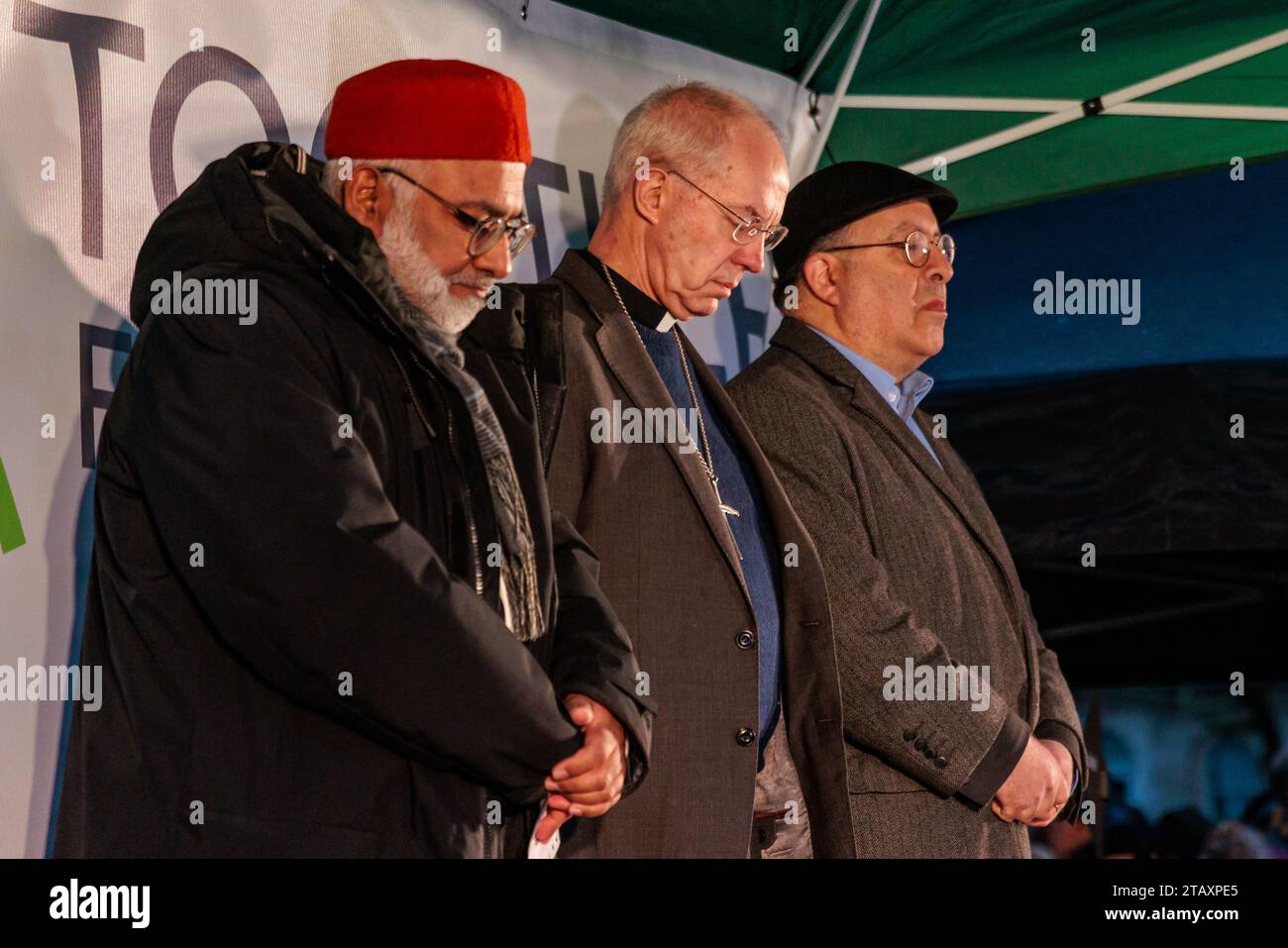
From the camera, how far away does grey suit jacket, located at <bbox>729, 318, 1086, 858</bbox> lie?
3113mm

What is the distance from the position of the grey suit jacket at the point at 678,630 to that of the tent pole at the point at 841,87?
1.62 metres

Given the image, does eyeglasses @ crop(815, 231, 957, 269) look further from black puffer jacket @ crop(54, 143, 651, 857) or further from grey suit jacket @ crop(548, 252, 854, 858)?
black puffer jacket @ crop(54, 143, 651, 857)

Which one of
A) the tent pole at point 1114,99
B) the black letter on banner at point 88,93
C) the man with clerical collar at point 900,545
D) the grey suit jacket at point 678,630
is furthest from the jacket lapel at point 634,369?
the tent pole at point 1114,99

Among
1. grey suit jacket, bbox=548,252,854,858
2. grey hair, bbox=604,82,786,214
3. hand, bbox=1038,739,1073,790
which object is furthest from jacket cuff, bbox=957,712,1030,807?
grey hair, bbox=604,82,786,214

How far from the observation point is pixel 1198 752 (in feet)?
16.2

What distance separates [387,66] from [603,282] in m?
0.73

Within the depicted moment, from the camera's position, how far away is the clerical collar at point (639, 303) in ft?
10.4

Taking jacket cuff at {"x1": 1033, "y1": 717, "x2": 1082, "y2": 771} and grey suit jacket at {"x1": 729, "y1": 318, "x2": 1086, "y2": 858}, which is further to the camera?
jacket cuff at {"x1": 1033, "y1": 717, "x2": 1082, "y2": 771}

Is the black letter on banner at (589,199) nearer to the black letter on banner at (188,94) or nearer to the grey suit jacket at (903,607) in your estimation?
the grey suit jacket at (903,607)

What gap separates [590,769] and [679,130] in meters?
1.52

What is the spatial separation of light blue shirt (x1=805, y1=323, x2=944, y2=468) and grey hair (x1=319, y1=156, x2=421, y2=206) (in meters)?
1.38
